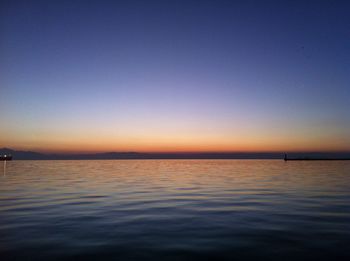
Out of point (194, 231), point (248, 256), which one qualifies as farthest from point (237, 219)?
point (248, 256)

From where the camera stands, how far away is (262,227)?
1295 centimetres

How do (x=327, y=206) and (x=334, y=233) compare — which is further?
(x=327, y=206)

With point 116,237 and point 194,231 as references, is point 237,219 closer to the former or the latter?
point 194,231

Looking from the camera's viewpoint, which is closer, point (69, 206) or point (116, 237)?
point (116, 237)

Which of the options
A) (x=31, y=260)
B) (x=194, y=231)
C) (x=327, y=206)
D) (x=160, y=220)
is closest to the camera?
(x=31, y=260)

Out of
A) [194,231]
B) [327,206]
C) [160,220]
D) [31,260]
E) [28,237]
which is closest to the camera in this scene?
[31,260]

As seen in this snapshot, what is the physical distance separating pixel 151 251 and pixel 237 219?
6.58 metres

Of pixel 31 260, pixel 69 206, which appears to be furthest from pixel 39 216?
pixel 31 260

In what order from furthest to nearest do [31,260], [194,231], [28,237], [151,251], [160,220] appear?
[160,220] < [194,231] < [28,237] < [151,251] < [31,260]

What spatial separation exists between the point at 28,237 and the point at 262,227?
9.74 meters

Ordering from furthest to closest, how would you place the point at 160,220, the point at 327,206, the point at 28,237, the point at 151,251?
the point at 327,206, the point at 160,220, the point at 28,237, the point at 151,251

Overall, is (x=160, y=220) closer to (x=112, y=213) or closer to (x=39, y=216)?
(x=112, y=213)

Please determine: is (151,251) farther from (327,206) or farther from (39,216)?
(327,206)

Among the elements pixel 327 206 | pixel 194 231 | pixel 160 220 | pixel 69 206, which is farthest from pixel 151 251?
pixel 327 206
